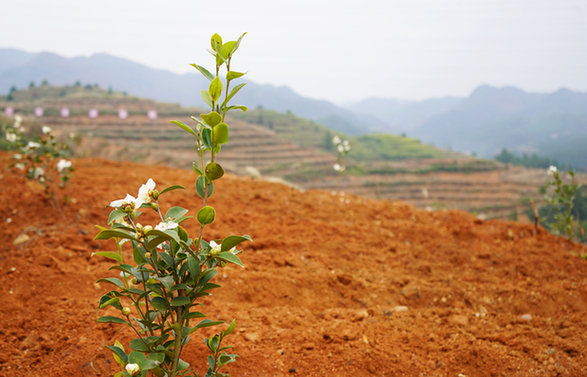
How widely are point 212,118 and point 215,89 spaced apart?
0.15 meters

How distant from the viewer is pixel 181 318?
143cm

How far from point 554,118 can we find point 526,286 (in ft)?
825

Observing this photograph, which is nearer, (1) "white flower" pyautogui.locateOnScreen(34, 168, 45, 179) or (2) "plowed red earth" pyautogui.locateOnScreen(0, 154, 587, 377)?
(2) "plowed red earth" pyautogui.locateOnScreen(0, 154, 587, 377)

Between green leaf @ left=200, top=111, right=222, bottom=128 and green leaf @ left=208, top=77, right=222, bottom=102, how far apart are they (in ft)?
0.37

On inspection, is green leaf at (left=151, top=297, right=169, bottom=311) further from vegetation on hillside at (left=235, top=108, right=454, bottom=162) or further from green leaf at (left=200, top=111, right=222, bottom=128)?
vegetation on hillside at (left=235, top=108, right=454, bottom=162)

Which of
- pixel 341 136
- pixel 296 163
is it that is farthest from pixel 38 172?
pixel 341 136

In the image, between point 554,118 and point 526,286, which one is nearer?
point 526,286

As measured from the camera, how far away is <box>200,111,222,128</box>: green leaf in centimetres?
131

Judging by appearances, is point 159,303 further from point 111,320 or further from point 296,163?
point 296,163

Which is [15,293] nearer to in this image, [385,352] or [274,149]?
[385,352]

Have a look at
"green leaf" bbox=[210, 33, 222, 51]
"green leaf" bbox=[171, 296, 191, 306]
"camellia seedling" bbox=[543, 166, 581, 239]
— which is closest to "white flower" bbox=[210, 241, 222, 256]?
"green leaf" bbox=[171, 296, 191, 306]

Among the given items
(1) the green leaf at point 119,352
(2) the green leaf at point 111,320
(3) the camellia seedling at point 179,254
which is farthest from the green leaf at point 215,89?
(1) the green leaf at point 119,352

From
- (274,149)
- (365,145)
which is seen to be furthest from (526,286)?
(365,145)

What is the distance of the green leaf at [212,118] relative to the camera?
4.29 feet
